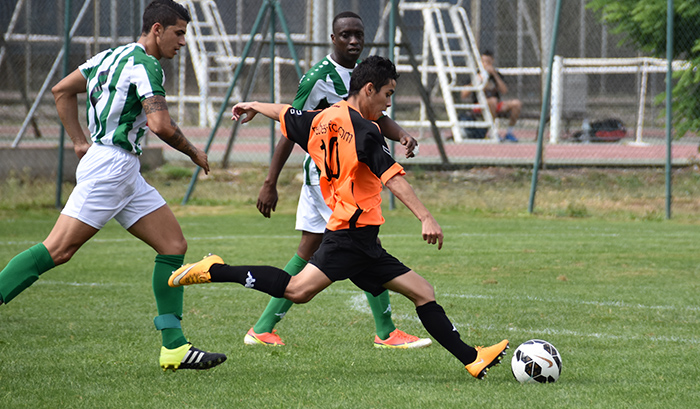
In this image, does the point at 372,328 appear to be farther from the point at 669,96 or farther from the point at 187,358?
the point at 669,96

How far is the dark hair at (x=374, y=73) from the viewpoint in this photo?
14.2ft

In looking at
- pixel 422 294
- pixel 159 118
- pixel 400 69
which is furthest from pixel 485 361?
pixel 400 69

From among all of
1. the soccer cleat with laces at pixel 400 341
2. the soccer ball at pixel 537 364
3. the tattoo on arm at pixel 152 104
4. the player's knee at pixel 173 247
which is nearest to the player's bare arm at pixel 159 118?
the tattoo on arm at pixel 152 104

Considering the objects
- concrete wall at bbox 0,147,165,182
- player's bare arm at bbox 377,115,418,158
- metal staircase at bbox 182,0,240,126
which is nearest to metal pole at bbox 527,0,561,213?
player's bare arm at bbox 377,115,418,158

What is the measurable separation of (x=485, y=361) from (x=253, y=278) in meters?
1.27

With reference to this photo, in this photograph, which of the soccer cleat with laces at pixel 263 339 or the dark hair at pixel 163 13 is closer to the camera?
the dark hair at pixel 163 13

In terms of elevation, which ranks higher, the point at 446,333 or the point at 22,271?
the point at 22,271

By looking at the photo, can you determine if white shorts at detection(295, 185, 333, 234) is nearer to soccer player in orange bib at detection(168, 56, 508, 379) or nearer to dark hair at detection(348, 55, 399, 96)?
soccer player in orange bib at detection(168, 56, 508, 379)

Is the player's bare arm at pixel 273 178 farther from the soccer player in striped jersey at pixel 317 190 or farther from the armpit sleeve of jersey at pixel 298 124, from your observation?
the armpit sleeve of jersey at pixel 298 124

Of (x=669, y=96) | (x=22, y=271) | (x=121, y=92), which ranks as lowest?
(x=22, y=271)

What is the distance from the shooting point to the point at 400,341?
208 inches

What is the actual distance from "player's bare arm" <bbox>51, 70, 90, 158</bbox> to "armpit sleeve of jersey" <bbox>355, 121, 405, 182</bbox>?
5.33 feet

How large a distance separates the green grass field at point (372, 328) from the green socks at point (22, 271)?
1.55 feet

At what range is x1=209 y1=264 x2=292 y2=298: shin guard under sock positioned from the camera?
4.35 metres
